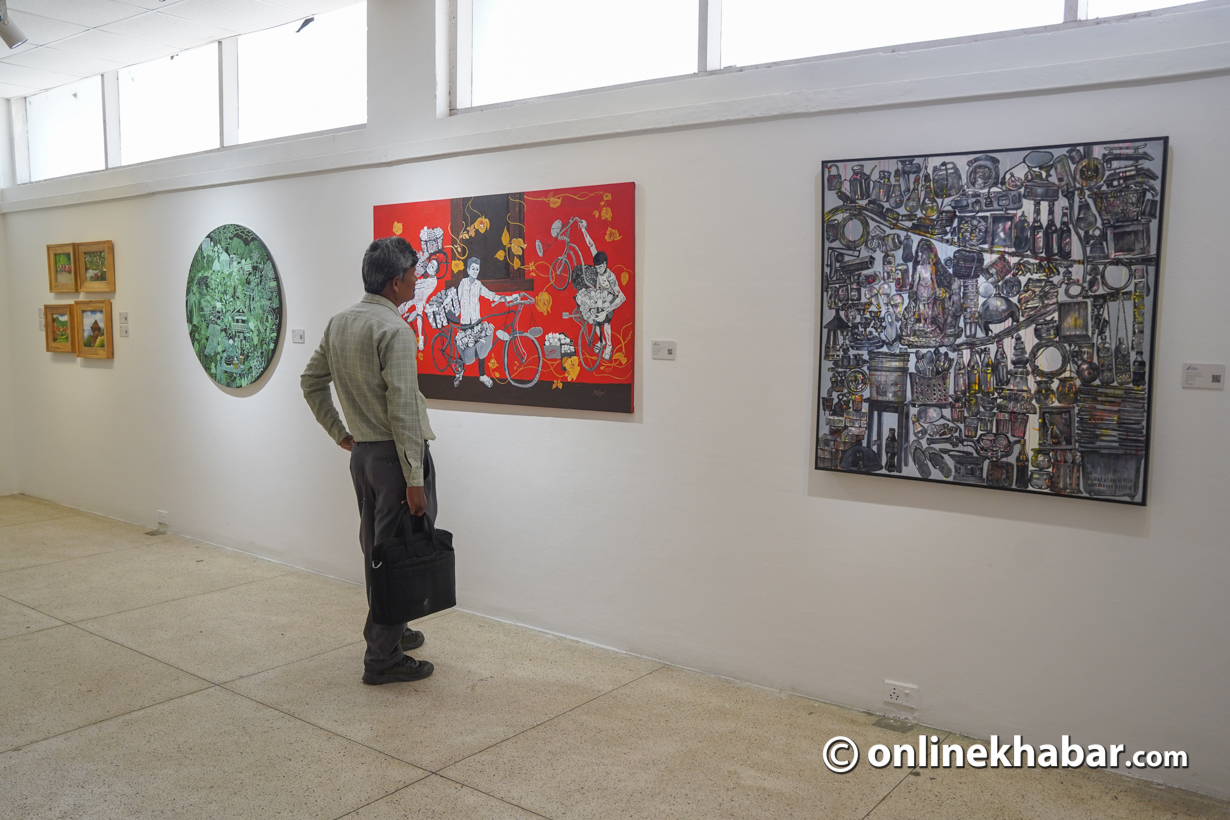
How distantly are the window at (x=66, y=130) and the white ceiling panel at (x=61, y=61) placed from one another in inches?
9.7

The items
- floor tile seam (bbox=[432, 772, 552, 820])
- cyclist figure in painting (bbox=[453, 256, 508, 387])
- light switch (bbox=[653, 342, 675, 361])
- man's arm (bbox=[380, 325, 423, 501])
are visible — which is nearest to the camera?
floor tile seam (bbox=[432, 772, 552, 820])

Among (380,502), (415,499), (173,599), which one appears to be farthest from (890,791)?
(173,599)

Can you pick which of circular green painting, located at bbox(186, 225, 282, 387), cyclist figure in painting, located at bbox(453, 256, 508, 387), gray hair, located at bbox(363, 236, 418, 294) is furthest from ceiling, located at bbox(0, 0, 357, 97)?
gray hair, located at bbox(363, 236, 418, 294)

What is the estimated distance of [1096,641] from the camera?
113 inches

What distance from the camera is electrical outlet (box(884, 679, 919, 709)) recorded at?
126 inches

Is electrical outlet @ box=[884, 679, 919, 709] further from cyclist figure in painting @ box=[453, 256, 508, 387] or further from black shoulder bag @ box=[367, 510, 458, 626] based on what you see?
cyclist figure in painting @ box=[453, 256, 508, 387]

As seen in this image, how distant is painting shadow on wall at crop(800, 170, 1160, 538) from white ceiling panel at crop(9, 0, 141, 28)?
4.15 m

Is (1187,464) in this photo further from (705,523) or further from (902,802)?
(705,523)

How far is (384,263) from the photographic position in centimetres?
351

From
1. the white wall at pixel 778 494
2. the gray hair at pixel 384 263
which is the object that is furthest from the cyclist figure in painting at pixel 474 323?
the gray hair at pixel 384 263

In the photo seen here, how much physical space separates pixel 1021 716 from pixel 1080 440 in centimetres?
95

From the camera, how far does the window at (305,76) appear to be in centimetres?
502

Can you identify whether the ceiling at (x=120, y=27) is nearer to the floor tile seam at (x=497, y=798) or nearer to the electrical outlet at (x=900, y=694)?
the floor tile seam at (x=497, y=798)

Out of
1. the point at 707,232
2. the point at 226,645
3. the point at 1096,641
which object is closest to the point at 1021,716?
the point at 1096,641
